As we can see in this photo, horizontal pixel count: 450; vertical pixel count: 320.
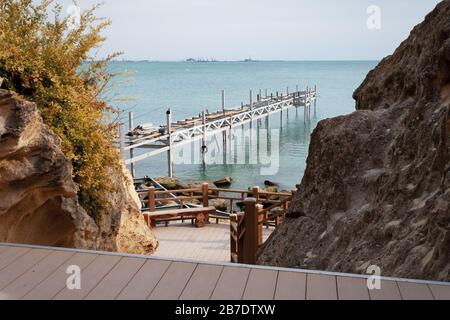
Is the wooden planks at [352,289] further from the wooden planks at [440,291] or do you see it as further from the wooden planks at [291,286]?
the wooden planks at [440,291]

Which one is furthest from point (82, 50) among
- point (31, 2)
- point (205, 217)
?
point (205, 217)

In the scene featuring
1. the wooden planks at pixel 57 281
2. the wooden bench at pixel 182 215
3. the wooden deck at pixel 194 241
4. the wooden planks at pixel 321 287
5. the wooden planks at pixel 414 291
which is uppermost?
the wooden planks at pixel 414 291

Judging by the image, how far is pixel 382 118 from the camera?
18.4 feet

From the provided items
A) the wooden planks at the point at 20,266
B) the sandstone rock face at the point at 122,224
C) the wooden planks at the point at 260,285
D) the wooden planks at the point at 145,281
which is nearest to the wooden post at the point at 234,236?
the sandstone rock face at the point at 122,224

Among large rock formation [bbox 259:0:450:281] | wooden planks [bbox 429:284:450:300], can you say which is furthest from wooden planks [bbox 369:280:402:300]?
large rock formation [bbox 259:0:450:281]

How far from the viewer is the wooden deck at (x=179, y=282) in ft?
9.62

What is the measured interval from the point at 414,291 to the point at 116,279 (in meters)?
1.62

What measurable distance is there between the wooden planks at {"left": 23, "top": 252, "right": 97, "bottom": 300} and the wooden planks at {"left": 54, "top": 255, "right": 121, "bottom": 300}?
0.04 meters

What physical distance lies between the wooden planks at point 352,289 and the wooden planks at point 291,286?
19 cm

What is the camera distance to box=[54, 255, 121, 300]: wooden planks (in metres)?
3.00

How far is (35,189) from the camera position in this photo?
17.5 feet

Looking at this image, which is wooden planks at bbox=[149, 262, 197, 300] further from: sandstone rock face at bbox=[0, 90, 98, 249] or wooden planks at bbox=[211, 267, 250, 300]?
sandstone rock face at bbox=[0, 90, 98, 249]

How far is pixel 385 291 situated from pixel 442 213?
2.47 feet

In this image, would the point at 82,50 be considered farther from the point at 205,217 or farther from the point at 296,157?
the point at 296,157
